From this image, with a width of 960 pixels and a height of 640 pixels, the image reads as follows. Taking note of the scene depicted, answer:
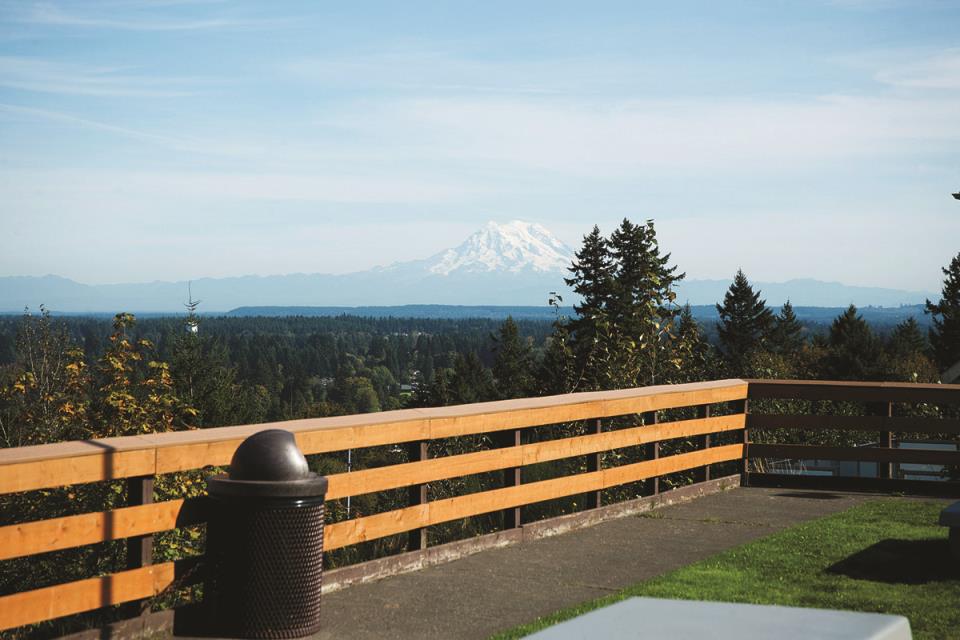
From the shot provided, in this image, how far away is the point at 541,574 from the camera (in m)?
7.99

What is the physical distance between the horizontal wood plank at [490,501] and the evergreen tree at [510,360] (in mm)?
114051

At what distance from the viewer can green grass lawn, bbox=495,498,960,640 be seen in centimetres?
688

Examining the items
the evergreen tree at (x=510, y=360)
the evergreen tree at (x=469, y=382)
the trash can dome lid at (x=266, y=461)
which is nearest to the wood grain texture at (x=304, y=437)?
the trash can dome lid at (x=266, y=461)

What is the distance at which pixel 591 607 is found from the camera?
6.99 meters

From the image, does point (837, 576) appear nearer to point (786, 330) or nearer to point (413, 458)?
point (413, 458)

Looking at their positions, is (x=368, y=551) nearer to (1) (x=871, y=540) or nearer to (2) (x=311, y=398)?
(1) (x=871, y=540)

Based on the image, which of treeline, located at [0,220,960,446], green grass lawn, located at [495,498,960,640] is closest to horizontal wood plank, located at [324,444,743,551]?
green grass lawn, located at [495,498,960,640]

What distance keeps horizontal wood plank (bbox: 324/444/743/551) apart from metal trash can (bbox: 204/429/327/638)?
80 centimetres

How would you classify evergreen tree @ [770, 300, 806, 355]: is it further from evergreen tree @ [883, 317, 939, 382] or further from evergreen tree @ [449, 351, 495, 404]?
evergreen tree @ [449, 351, 495, 404]

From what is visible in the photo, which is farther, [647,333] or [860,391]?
[647,333]

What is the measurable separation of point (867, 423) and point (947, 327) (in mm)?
107699

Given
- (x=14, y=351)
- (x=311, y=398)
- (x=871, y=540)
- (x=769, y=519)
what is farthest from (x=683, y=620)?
(x=311, y=398)

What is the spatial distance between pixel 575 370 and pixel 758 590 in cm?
940

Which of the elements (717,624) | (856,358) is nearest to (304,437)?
(717,624)
